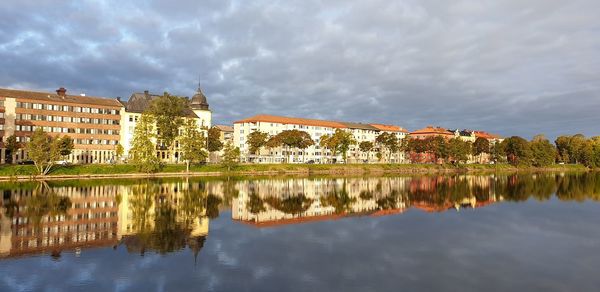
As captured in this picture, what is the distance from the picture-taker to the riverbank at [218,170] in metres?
66.3

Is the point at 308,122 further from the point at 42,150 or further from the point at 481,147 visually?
the point at 42,150

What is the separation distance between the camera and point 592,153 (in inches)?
A: 5886

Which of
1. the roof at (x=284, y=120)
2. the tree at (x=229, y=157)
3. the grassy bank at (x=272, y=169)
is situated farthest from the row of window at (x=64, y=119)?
the roof at (x=284, y=120)

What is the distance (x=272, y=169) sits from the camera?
3888 inches

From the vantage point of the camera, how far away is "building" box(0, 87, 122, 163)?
83375 mm

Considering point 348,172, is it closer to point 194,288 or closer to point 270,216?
point 270,216

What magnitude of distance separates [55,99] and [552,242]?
93268mm

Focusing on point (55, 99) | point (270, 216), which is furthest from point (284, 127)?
point (270, 216)

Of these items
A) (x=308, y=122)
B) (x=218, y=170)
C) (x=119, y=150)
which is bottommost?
(x=218, y=170)

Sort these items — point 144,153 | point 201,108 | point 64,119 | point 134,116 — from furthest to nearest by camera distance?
1. point 201,108
2. point 134,116
3. point 64,119
4. point 144,153

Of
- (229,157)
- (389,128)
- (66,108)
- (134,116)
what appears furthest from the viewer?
(389,128)

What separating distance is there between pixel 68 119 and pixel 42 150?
29919mm

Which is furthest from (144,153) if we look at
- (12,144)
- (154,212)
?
(154,212)

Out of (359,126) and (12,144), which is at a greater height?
(359,126)
